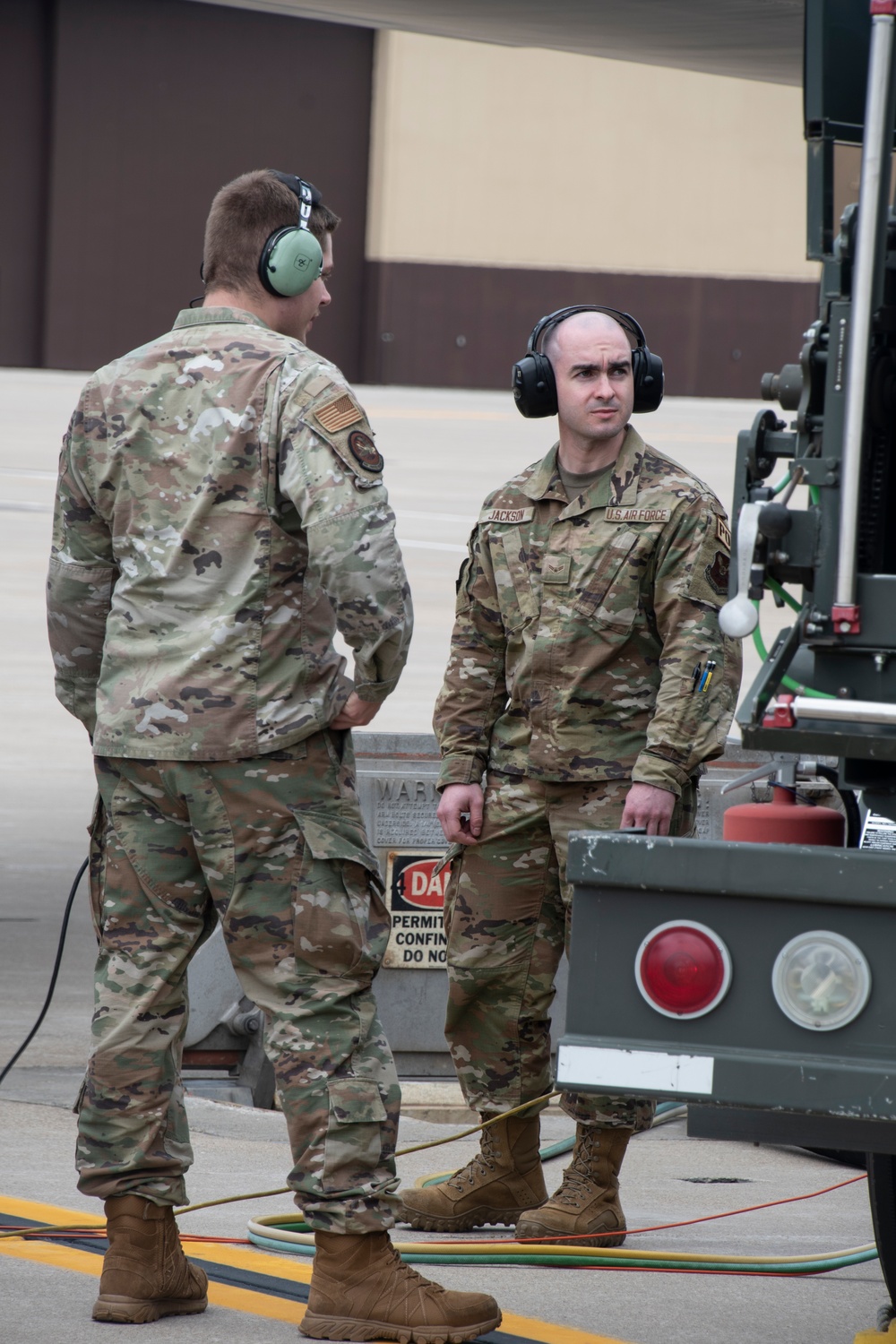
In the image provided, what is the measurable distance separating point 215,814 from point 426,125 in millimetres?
39138

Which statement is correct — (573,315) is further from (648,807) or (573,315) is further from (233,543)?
(233,543)

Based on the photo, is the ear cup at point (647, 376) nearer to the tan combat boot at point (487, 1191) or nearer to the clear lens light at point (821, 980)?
the tan combat boot at point (487, 1191)

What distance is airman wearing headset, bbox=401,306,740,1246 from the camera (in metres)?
4.45

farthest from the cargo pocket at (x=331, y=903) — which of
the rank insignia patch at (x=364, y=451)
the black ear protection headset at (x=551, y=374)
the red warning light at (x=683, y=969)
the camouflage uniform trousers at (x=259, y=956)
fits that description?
the black ear protection headset at (x=551, y=374)

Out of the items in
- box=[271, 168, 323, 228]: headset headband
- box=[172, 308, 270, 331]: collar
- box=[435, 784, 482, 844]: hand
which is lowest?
box=[435, 784, 482, 844]: hand

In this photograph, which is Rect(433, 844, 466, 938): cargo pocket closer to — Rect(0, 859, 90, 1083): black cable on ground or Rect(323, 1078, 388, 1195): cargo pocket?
Rect(0, 859, 90, 1083): black cable on ground

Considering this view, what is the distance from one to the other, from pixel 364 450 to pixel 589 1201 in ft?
5.96

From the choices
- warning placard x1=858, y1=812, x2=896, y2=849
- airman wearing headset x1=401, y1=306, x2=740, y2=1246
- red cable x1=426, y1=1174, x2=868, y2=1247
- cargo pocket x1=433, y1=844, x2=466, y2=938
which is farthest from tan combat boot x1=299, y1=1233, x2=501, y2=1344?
warning placard x1=858, y1=812, x2=896, y2=849

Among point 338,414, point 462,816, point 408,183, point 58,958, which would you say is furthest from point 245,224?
point 408,183

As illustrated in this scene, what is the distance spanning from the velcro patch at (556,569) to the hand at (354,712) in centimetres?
82

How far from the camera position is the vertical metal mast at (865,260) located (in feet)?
9.49

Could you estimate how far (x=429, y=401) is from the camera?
40969 mm

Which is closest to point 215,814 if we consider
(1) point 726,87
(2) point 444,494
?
(2) point 444,494

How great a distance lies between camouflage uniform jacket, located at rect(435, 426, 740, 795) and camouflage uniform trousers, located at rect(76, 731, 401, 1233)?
30.8 inches
